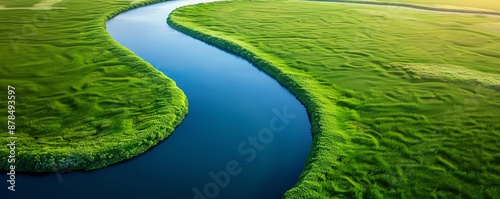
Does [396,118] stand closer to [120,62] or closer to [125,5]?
[120,62]

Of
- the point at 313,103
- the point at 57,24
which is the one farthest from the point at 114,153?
the point at 57,24

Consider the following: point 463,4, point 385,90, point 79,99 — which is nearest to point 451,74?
point 385,90

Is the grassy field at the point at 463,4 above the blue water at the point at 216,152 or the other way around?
above

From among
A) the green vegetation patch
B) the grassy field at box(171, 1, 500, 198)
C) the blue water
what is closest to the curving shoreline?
the grassy field at box(171, 1, 500, 198)

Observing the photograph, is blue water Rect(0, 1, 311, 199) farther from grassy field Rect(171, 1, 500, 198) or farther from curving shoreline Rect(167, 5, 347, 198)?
grassy field Rect(171, 1, 500, 198)

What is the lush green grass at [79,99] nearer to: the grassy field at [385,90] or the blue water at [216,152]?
the blue water at [216,152]

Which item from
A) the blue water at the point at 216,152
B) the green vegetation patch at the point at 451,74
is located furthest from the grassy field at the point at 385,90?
the blue water at the point at 216,152
